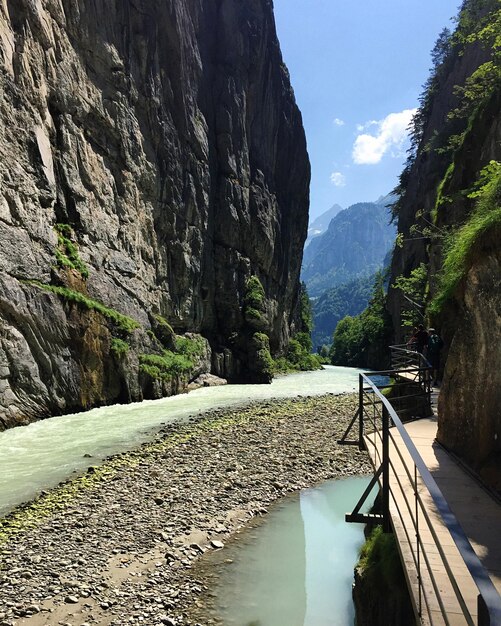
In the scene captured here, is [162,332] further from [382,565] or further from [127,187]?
[382,565]

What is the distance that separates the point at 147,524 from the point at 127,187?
1099 inches

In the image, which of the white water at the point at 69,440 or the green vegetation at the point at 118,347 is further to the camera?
the green vegetation at the point at 118,347

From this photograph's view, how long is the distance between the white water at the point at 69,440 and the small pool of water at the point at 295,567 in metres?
5.23

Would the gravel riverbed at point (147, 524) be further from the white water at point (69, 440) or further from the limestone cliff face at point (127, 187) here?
the limestone cliff face at point (127, 187)

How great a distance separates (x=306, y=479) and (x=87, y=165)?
24.0 metres

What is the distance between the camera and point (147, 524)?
347 inches

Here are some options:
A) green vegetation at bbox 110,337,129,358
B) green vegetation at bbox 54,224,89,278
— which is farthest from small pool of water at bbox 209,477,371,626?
green vegetation at bbox 54,224,89,278

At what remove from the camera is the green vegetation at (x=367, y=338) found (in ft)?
230

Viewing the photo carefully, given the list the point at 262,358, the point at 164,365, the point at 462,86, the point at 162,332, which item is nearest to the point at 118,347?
the point at 164,365

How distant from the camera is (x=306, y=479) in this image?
1211cm

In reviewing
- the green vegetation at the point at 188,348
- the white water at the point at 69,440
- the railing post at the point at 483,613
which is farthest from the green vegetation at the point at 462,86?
the green vegetation at the point at 188,348

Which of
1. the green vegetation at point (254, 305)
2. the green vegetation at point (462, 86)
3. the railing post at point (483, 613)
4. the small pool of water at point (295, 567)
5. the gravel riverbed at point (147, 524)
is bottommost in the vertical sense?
the small pool of water at point (295, 567)

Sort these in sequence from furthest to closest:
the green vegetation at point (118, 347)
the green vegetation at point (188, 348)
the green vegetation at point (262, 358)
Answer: the green vegetation at point (262, 358), the green vegetation at point (188, 348), the green vegetation at point (118, 347)

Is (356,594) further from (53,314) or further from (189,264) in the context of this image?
(189,264)
